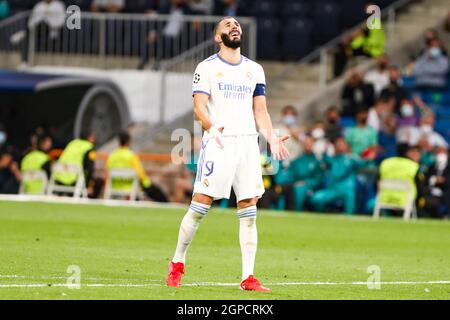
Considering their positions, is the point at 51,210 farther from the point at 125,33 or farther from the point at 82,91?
the point at 125,33

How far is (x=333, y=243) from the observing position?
2066cm

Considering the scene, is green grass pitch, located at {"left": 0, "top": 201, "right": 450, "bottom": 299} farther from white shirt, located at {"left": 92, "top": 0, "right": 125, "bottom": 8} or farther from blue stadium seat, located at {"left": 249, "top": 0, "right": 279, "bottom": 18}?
white shirt, located at {"left": 92, "top": 0, "right": 125, "bottom": 8}

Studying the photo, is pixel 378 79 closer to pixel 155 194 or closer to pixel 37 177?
pixel 155 194

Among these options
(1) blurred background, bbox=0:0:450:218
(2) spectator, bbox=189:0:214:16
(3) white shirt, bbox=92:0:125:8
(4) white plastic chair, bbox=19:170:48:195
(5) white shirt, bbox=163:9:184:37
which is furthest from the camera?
(3) white shirt, bbox=92:0:125:8

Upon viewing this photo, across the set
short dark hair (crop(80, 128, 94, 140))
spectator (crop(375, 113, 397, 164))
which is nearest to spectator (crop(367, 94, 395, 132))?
spectator (crop(375, 113, 397, 164))

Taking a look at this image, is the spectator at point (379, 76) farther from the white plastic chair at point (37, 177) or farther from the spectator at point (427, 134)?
the white plastic chair at point (37, 177)

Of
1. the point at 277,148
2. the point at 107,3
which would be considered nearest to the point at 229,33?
the point at 277,148

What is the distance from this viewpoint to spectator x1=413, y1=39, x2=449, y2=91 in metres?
32.1

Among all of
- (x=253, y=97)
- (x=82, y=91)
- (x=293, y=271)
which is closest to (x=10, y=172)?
(x=82, y=91)

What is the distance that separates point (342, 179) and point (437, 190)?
1.97 meters

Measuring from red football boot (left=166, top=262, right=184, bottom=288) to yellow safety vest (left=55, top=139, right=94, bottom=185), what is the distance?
1720cm

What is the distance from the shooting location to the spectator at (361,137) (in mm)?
30172

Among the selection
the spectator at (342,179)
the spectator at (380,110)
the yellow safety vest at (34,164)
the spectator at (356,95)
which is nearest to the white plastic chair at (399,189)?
the spectator at (342,179)
